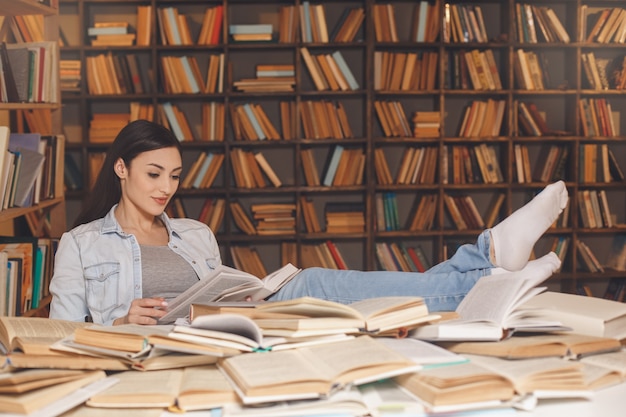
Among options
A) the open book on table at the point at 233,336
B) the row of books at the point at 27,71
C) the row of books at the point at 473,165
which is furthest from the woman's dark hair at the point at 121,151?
the row of books at the point at 473,165

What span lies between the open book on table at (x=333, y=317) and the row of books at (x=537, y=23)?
3596 millimetres

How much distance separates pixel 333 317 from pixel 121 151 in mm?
1397

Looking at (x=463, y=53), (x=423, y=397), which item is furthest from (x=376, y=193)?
(x=423, y=397)

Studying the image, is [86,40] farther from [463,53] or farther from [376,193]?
[463,53]

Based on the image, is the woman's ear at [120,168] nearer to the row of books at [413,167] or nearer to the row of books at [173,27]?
the row of books at [173,27]

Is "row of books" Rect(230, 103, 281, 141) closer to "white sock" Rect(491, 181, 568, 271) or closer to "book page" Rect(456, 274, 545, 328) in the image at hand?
"white sock" Rect(491, 181, 568, 271)

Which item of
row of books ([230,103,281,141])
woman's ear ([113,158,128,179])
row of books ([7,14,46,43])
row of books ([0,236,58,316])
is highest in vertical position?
row of books ([7,14,46,43])

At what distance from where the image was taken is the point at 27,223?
4.15m

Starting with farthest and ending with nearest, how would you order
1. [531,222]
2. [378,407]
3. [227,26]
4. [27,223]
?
1. [227,26]
2. [27,223]
3. [531,222]
4. [378,407]

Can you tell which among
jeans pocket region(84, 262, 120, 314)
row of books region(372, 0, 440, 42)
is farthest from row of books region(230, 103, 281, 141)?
jeans pocket region(84, 262, 120, 314)

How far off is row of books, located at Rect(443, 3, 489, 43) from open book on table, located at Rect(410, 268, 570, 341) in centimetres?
330

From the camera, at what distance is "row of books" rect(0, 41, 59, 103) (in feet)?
9.46

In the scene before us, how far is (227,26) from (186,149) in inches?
30.3

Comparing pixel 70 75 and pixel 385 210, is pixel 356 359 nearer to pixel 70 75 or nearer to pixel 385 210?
pixel 385 210
